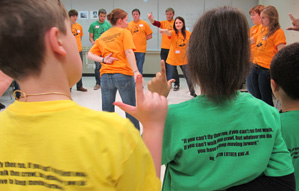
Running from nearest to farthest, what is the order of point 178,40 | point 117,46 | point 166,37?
1. point 117,46
2. point 178,40
3. point 166,37

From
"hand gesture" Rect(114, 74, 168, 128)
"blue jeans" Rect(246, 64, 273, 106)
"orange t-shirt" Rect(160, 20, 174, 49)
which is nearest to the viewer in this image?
"hand gesture" Rect(114, 74, 168, 128)

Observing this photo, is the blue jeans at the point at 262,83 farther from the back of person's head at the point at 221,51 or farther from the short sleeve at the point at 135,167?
the short sleeve at the point at 135,167

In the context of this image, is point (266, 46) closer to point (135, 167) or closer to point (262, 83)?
point (262, 83)

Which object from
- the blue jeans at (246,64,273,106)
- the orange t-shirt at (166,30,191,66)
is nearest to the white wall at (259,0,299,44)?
the blue jeans at (246,64,273,106)

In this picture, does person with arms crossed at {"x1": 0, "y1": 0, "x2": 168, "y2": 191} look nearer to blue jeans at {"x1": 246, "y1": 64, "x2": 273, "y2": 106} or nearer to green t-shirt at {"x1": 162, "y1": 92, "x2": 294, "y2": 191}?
green t-shirt at {"x1": 162, "y1": 92, "x2": 294, "y2": 191}

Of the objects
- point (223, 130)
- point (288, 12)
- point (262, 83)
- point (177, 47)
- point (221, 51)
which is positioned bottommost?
point (262, 83)

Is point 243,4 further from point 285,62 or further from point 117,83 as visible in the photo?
point 285,62

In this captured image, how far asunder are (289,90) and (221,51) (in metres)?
0.48

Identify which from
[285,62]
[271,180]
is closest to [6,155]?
[271,180]

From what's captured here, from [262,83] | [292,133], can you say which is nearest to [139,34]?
[262,83]

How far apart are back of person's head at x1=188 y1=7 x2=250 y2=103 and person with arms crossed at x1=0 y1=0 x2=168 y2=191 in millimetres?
371

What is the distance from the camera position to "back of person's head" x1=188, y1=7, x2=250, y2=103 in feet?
2.67

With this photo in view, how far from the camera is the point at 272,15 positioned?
328 cm

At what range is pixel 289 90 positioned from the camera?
1.08m
